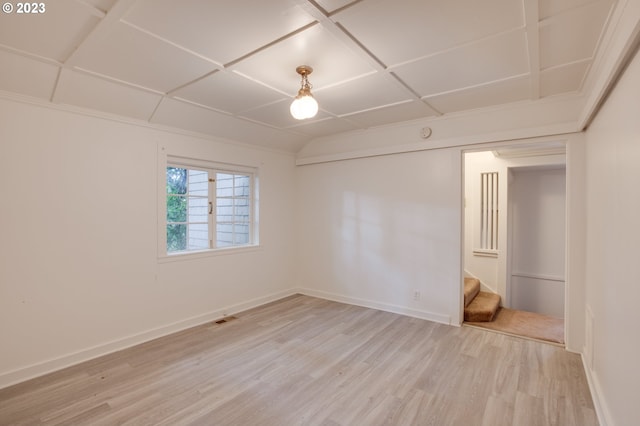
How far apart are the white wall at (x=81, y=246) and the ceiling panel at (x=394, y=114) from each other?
1974 mm

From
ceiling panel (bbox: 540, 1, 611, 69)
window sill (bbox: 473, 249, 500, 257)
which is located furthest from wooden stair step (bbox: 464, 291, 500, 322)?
ceiling panel (bbox: 540, 1, 611, 69)

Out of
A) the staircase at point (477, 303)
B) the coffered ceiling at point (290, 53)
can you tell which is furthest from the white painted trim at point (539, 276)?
the coffered ceiling at point (290, 53)

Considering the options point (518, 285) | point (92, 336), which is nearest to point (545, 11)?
point (92, 336)

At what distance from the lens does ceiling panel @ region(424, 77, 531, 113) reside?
2789 mm

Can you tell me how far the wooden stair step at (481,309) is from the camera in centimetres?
384

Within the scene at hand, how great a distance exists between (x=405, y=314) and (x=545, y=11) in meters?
3.40

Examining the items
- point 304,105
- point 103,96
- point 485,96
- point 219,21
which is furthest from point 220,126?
point 485,96

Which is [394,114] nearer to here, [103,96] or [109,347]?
[103,96]

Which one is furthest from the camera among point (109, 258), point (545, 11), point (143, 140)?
point (143, 140)

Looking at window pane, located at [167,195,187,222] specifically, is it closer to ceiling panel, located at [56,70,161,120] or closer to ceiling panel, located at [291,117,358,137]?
ceiling panel, located at [56,70,161,120]

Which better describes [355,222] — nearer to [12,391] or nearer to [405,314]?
[405,314]

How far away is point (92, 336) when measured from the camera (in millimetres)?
2895

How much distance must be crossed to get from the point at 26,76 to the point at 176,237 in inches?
78.9

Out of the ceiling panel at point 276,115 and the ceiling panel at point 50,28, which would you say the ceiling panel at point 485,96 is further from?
the ceiling panel at point 50,28
